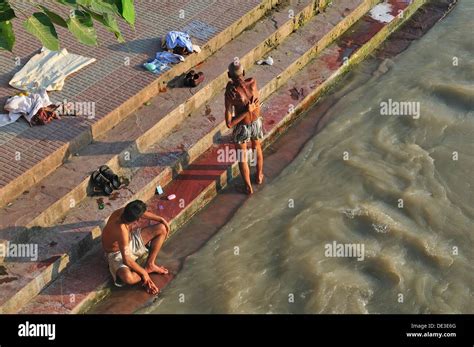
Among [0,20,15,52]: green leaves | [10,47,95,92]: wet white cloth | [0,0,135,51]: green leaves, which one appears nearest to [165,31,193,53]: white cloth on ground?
[10,47,95,92]: wet white cloth

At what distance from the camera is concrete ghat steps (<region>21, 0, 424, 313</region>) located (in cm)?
793

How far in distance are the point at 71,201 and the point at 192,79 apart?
261cm

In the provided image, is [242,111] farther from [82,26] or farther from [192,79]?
[82,26]

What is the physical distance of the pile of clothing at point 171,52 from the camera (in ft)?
33.6

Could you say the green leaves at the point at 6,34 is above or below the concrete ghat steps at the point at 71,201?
above

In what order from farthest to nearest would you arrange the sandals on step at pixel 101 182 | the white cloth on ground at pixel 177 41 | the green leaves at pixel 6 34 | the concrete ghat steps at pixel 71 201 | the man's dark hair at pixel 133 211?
the white cloth on ground at pixel 177 41 < the sandals on step at pixel 101 182 < the concrete ghat steps at pixel 71 201 < the man's dark hair at pixel 133 211 < the green leaves at pixel 6 34

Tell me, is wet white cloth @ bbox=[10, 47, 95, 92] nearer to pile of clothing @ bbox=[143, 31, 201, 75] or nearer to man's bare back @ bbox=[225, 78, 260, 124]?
A: pile of clothing @ bbox=[143, 31, 201, 75]

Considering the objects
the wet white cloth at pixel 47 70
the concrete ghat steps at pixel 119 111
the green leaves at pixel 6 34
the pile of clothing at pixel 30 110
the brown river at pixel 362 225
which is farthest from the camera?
the wet white cloth at pixel 47 70

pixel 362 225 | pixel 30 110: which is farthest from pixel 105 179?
pixel 362 225

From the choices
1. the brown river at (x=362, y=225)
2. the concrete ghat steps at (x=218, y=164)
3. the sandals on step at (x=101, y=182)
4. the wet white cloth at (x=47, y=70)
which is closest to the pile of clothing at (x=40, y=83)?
the wet white cloth at (x=47, y=70)

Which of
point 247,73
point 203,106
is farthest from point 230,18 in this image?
point 203,106

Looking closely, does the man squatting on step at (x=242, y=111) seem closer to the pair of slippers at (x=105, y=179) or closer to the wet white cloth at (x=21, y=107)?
the pair of slippers at (x=105, y=179)

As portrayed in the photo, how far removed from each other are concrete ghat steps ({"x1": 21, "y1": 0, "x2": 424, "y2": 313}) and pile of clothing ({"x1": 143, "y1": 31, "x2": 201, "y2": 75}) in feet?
4.57

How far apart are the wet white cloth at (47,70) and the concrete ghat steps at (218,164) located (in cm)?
218
